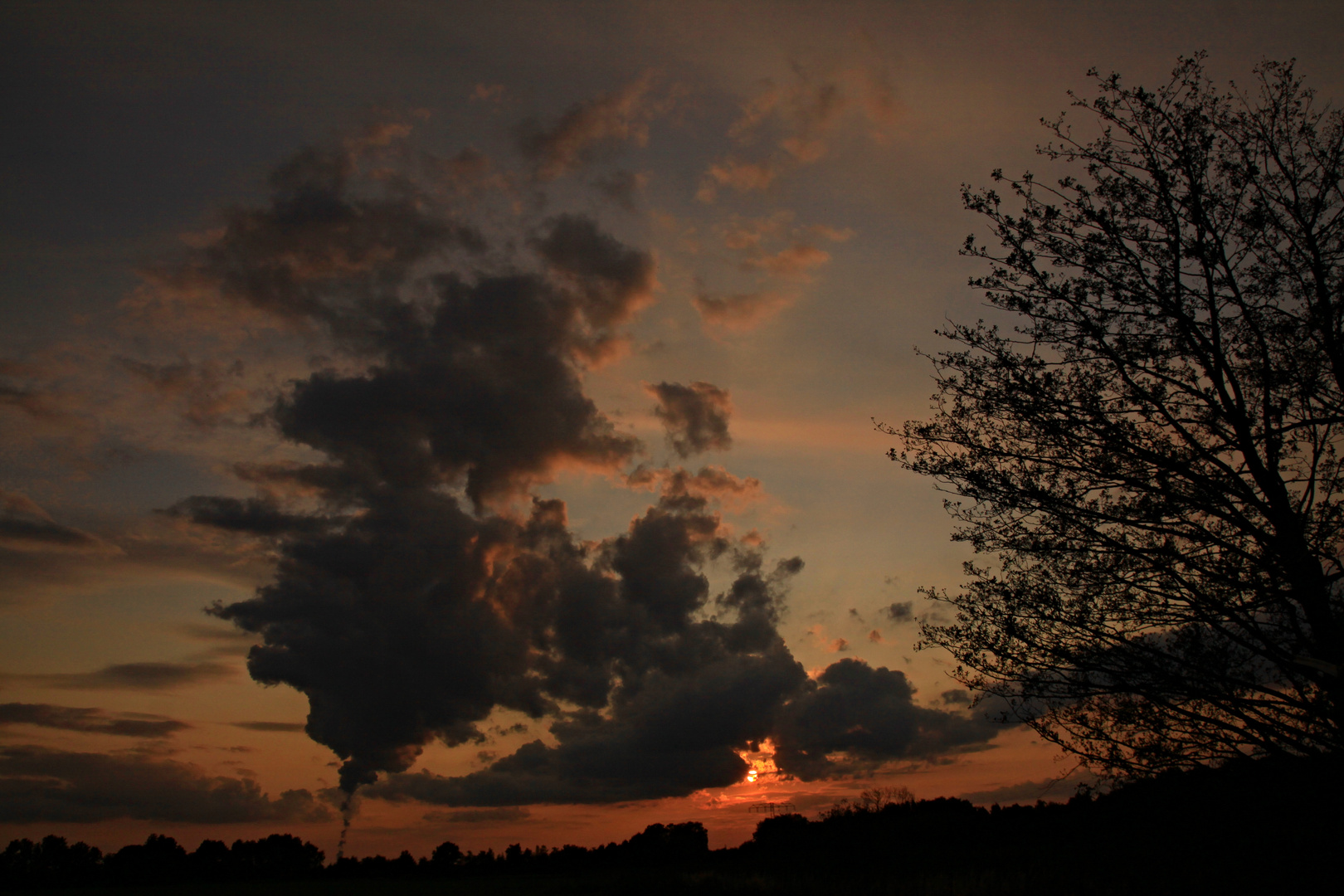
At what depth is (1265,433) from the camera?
33.6 feet

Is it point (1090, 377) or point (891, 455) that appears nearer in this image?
point (1090, 377)

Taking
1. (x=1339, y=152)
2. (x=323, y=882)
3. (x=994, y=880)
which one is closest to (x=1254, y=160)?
(x=1339, y=152)

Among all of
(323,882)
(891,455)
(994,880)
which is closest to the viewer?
(891,455)

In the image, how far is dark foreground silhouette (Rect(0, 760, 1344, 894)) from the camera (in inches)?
413

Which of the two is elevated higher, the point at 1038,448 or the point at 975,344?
the point at 975,344

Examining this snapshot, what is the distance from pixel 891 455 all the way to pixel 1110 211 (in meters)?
4.96

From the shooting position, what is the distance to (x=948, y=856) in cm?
5978

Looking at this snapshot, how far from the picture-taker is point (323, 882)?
283ft

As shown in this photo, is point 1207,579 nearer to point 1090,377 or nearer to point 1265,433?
point 1265,433

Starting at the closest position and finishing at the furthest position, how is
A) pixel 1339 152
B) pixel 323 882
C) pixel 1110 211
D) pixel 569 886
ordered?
pixel 1339 152, pixel 1110 211, pixel 569 886, pixel 323 882

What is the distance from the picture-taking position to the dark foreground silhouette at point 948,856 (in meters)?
10.5

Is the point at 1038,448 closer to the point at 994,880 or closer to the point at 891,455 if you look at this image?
the point at 891,455

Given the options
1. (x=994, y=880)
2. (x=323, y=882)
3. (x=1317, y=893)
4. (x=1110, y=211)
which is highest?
(x=1110, y=211)

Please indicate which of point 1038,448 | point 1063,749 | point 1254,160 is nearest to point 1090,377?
point 1038,448
